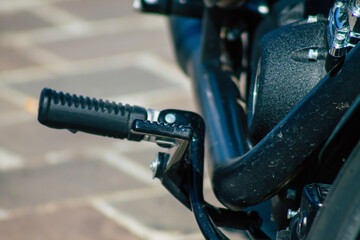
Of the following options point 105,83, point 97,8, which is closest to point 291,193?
point 105,83

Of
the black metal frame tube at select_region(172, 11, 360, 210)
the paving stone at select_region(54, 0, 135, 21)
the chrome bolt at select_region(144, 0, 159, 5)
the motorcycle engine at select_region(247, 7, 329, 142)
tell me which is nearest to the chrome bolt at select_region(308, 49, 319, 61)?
the motorcycle engine at select_region(247, 7, 329, 142)

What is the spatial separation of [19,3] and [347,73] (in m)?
2.06

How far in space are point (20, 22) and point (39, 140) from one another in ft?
2.67

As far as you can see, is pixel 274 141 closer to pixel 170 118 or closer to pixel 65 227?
pixel 170 118

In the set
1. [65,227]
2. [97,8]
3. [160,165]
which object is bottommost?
[65,227]

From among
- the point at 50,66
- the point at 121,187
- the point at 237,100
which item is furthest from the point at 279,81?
the point at 50,66

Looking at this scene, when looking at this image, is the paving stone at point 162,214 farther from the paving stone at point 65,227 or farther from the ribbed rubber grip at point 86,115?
the ribbed rubber grip at point 86,115

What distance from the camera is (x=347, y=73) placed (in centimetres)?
77

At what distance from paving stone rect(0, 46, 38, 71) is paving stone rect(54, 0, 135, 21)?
344 millimetres

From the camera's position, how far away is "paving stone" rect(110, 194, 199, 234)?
1461mm

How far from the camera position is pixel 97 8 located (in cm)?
243

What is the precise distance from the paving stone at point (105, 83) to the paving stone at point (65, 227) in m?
0.55

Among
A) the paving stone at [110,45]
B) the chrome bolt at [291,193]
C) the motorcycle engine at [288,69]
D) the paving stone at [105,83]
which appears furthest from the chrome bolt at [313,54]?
the paving stone at [110,45]

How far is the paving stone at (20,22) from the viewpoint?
2.35 meters
